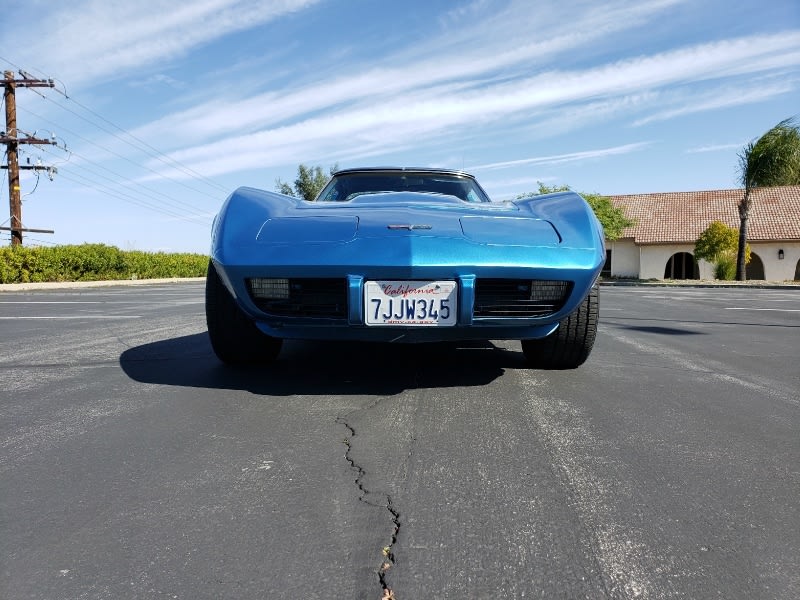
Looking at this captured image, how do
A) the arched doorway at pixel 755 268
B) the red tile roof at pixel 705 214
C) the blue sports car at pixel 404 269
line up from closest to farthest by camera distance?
1. the blue sports car at pixel 404 269
2. the red tile roof at pixel 705 214
3. the arched doorway at pixel 755 268

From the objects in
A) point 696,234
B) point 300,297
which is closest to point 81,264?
point 300,297

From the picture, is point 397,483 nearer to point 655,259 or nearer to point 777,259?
point 655,259

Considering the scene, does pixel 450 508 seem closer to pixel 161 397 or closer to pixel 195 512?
pixel 195 512

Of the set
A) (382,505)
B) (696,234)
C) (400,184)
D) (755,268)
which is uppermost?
(696,234)

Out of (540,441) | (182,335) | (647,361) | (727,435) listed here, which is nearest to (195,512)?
(540,441)

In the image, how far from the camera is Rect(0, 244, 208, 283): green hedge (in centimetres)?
2077

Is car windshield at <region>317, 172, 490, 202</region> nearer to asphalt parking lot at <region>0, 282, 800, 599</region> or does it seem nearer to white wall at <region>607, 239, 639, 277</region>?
asphalt parking lot at <region>0, 282, 800, 599</region>

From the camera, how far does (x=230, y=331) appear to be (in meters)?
3.17

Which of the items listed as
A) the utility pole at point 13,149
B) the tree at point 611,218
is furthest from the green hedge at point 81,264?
the tree at point 611,218

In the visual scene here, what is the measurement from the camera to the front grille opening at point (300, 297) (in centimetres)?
262

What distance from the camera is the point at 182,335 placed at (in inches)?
196

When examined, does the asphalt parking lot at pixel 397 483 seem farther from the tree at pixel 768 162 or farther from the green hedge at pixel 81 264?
the tree at pixel 768 162

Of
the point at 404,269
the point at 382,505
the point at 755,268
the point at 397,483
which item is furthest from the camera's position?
the point at 755,268

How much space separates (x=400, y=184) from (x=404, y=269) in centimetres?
202
